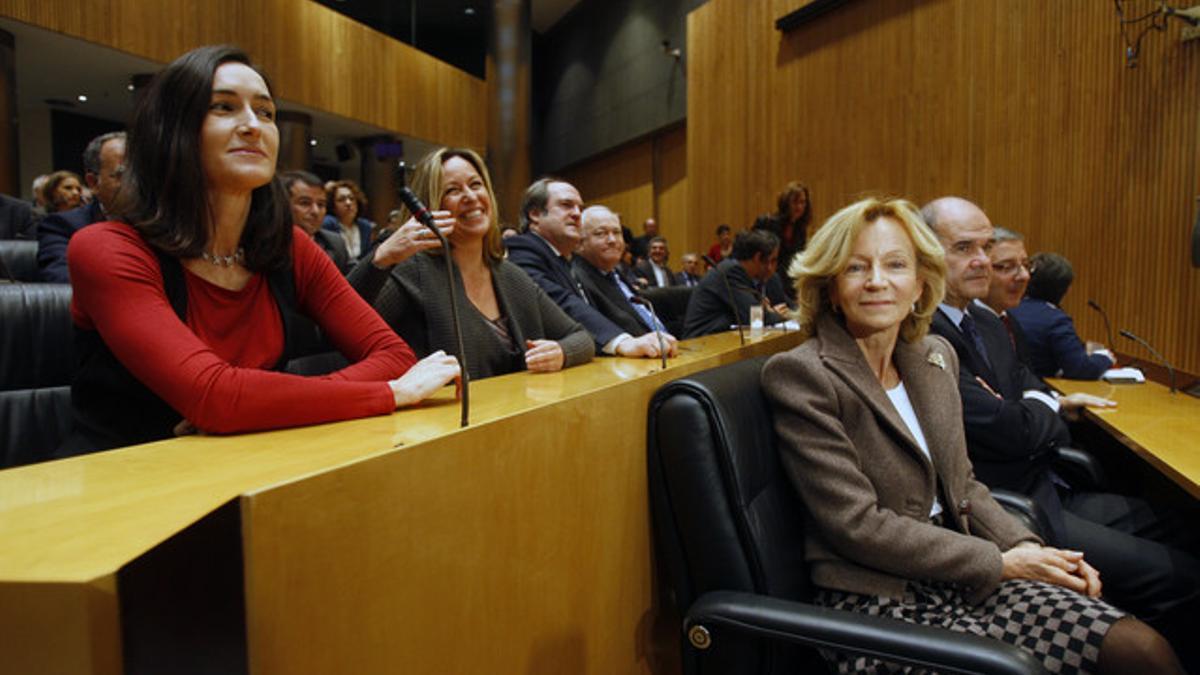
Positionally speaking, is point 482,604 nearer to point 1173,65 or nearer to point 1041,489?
point 1041,489

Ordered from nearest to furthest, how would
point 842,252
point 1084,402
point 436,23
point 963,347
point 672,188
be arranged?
1. point 842,252
2. point 963,347
3. point 1084,402
4. point 672,188
5. point 436,23

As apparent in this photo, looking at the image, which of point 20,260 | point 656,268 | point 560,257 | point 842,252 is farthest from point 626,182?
point 842,252

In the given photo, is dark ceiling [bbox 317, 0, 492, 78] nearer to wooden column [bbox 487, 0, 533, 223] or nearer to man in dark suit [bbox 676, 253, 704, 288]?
wooden column [bbox 487, 0, 533, 223]

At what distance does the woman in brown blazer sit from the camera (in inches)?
48.1

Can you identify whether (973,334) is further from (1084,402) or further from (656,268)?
(656,268)

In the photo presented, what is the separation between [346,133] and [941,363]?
338 inches

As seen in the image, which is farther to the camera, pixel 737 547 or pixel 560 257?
pixel 560 257

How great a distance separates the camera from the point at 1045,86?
4.51 meters

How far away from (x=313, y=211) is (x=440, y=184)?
1681 millimetres

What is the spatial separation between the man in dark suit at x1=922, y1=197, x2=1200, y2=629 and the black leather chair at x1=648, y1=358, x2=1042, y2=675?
3.09 ft

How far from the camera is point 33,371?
1.65 m

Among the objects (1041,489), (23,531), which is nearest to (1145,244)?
(1041,489)

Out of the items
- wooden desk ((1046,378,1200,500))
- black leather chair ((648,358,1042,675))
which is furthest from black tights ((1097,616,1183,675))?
wooden desk ((1046,378,1200,500))

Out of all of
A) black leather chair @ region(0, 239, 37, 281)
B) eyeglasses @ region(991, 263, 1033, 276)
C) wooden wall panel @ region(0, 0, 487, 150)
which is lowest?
eyeglasses @ region(991, 263, 1033, 276)
